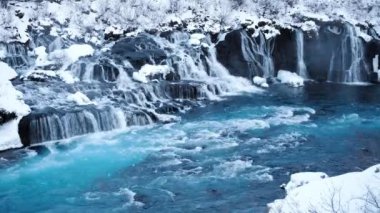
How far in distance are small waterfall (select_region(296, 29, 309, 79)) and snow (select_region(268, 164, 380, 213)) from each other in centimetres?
→ 1856

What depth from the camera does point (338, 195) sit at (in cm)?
903

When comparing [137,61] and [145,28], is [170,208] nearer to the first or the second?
[137,61]

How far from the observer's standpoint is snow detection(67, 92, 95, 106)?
19656mm

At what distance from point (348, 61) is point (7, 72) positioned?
1770cm

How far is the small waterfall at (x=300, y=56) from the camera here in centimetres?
2814

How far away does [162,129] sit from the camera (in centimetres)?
1873

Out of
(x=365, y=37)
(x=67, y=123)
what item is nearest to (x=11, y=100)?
(x=67, y=123)

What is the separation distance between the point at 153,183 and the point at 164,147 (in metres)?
3.09

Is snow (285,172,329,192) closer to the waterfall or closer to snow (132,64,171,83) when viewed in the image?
snow (132,64,171,83)

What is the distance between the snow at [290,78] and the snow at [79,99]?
11270 millimetres

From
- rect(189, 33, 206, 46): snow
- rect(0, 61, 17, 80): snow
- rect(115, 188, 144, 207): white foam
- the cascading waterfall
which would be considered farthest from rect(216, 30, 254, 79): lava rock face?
rect(115, 188, 144, 207): white foam

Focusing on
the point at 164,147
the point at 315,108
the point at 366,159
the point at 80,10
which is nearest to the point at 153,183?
the point at 164,147

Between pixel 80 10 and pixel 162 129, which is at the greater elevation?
pixel 80 10

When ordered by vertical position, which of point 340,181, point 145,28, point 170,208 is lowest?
point 170,208
